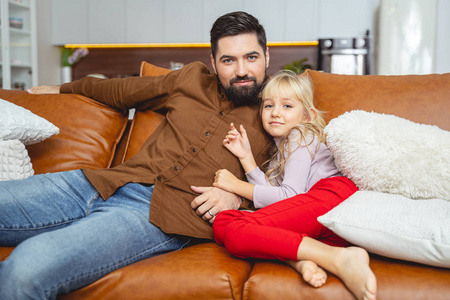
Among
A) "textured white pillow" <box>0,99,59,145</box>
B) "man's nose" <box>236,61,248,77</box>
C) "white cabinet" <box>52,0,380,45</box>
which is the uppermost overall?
"white cabinet" <box>52,0,380,45</box>

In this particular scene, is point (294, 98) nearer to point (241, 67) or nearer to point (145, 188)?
point (241, 67)

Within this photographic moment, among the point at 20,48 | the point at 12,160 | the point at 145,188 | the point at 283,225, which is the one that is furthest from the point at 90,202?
the point at 20,48

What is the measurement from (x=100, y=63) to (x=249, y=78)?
4104 mm

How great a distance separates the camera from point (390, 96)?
144cm

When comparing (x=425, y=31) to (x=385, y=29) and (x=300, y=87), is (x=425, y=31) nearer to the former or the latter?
(x=385, y=29)

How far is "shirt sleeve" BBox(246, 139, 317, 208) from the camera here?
4.09 ft

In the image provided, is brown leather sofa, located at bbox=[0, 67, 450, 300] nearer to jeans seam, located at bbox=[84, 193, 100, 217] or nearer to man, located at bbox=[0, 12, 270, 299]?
man, located at bbox=[0, 12, 270, 299]

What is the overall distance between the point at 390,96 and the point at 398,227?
68cm

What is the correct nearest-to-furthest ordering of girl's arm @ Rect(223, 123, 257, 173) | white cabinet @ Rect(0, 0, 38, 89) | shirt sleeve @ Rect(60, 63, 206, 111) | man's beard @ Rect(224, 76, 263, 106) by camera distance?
girl's arm @ Rect(223, 123, 257, 173), man's beard @ Rect(224, 76, 263, 106), shirt sleeve @ Rect(60, 63, 206, 111), white cabinet @ Rect(0, 0, 38, 89)

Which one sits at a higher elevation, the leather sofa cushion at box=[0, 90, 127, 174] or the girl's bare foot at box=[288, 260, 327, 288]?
the leather sofa cushion at box=[0, 90, 127, 174]

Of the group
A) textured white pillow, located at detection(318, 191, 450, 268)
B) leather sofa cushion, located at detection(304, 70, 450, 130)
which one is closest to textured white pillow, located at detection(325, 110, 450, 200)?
textured white pillow, located at detection(318, 191, 450, 268)

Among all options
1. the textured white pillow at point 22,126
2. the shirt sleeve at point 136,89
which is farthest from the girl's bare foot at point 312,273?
the textured white pillow at point 22,126

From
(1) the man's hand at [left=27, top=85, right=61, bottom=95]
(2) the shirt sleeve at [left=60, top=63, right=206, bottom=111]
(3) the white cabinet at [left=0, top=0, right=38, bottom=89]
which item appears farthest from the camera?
(3) the white cabinet at [left=0, top=0, right=38, bottom=89]

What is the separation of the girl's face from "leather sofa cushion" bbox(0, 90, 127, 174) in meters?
0.69
